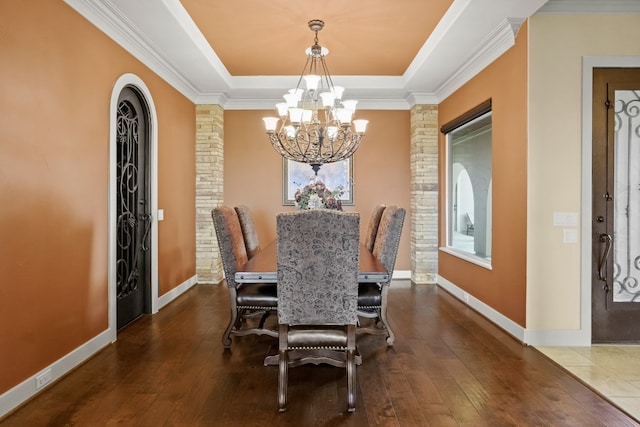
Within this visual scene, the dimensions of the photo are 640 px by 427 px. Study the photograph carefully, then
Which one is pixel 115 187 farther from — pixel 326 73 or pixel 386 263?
pixel 326 73

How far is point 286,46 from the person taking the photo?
4434mm

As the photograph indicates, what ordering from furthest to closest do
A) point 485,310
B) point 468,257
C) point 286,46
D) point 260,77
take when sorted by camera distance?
point 260,77 → point 468,257 → point 286,46 → point 485,310

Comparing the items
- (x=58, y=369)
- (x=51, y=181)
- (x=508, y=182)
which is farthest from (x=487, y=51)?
(x=58, y=369)

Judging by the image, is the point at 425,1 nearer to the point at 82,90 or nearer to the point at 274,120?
the point at 274,120

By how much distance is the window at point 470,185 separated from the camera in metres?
4.45

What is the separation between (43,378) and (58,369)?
16 centimetres

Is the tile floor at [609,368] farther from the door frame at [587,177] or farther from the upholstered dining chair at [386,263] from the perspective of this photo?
the upholstered dining chair at [386,263]

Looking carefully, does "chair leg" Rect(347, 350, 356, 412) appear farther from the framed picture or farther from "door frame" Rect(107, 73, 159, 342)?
the framed picture

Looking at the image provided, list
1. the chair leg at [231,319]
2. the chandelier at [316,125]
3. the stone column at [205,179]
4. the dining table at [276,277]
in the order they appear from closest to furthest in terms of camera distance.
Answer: the dining table at [276,277] < the chair leg at [231,319] < the chandelier at [316,125] < the stone column at [205,179]

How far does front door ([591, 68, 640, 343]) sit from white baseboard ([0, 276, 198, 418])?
3980mm

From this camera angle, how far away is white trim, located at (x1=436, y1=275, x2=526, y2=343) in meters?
3.48

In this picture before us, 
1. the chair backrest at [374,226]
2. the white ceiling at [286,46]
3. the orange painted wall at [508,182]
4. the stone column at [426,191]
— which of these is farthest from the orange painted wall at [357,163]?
the chair backrest at [374,226]

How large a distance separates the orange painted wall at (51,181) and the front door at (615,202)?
3997 mm

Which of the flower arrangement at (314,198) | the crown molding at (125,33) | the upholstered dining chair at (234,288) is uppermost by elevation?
the crown molding at (125,33)
